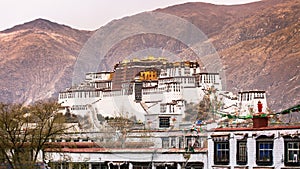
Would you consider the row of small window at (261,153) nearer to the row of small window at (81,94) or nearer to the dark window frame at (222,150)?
the dark window frame at (222,150)

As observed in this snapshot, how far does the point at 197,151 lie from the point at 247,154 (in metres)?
3.52

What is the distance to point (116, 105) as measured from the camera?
104 metres

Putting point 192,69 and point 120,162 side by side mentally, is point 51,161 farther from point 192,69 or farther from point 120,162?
point 192,69

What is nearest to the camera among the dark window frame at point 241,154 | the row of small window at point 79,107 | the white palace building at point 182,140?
the white palace building at point 182,140

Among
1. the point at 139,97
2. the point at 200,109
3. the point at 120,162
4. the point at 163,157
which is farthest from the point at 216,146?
the point at 139,97

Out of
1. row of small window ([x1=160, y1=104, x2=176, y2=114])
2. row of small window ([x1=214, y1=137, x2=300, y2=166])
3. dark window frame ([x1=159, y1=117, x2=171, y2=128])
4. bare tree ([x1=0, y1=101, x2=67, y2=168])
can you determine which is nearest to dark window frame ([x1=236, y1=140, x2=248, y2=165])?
row of small window ([x1=214, y1=137, x2=300, y2=166])

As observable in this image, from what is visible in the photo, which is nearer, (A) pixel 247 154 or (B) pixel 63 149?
(A) pixel 247 154

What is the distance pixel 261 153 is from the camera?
2906 cm

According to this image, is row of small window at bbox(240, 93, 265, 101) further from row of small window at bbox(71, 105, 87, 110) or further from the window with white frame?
the window with white frame

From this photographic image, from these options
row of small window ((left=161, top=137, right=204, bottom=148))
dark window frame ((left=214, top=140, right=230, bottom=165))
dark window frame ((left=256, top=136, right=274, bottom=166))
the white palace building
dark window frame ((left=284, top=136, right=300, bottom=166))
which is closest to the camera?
dark window frame ((left=284, top=136, right=300, bottom=166))

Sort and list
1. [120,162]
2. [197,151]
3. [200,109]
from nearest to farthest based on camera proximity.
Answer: [197,151], [120,162], [200,109]

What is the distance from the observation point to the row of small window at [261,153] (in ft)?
90.1

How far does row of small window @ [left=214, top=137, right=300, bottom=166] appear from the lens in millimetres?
27453

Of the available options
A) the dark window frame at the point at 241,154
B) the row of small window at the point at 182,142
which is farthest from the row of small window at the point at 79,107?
the dark window frame at the point at 241,154
